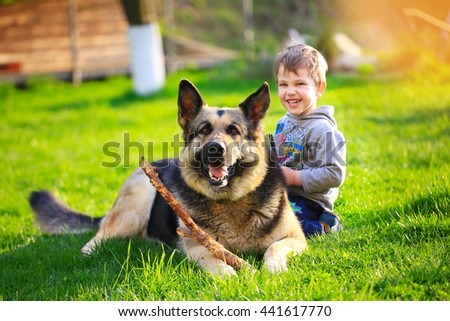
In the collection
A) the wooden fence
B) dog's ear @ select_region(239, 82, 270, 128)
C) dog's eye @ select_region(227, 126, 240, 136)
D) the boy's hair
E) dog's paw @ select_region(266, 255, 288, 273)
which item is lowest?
the wooden fence

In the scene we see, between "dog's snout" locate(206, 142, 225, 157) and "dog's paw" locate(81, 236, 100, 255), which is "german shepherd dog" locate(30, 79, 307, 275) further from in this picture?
"dog's paw" locate(81, 236, 100, 255)

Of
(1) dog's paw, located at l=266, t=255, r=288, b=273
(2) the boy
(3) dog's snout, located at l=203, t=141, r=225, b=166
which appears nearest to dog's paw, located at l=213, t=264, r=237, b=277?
(1) dog's paw, located at l=266, t=255, r=288, b=273

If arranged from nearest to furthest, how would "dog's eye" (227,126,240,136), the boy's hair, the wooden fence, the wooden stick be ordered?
the wooden stick
"dog's eye" (227,126,240,136)
the boy's hair
the wooden fence

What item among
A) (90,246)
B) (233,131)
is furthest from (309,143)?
(90,246)

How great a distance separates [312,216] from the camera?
4438mm

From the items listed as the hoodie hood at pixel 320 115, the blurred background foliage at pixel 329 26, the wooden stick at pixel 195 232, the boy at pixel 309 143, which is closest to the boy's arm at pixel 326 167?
the boy at pixel 309 143

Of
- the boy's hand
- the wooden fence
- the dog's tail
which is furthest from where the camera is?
the wooden fence

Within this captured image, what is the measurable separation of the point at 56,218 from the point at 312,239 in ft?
8.10

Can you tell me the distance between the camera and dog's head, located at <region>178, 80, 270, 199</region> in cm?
386

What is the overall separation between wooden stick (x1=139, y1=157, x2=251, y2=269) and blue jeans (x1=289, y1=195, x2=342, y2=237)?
2.74 ft

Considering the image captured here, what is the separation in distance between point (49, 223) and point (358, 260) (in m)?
2.96

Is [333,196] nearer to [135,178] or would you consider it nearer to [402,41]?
[135,178]

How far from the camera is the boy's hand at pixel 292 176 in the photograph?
4289 millimetres
